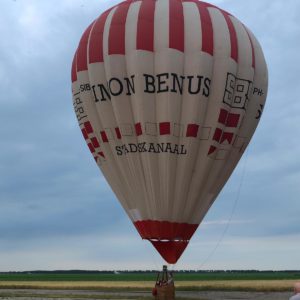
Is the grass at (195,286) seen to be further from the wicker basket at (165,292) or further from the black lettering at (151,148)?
the black lettering at (151,148)

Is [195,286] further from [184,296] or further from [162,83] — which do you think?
[162,83]

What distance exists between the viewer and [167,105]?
67.2 feet

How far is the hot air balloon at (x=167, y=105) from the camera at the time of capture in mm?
20594

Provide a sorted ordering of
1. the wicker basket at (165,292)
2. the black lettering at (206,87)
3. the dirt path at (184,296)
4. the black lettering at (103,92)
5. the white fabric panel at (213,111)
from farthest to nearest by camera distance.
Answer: the dirt path at (184,296)
the black lettering at (103,92)
the white fabric panel at (213,111)
the black lettering at (206,87)
the wicker basket at (165,292)

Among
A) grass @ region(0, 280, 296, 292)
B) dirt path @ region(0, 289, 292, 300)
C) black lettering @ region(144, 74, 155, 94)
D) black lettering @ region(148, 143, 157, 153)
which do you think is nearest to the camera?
black lettering @ region(144, 74, 155, 94)

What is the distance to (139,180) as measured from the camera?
21.1 m

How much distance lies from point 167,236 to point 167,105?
498 cm

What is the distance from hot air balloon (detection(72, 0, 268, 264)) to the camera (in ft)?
67.6

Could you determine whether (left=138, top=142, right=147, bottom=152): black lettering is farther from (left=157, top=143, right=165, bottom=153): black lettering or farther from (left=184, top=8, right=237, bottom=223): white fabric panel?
(left=184, top=8, right=237, bottom=223): white fabric panel

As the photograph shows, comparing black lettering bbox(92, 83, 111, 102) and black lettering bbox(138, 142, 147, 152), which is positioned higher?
black lettering bbox(92, 83, 111, 102)

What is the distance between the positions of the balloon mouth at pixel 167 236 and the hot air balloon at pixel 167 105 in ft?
0.13

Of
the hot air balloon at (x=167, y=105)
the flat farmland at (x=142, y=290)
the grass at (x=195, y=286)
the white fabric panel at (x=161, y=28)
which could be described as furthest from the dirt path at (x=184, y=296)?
the white fabric panel at (x=161, y=28)

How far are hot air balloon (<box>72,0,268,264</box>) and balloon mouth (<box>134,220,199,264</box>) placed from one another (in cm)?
4

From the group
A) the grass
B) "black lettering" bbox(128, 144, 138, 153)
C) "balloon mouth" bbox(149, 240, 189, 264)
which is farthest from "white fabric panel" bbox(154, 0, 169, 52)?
the grass
